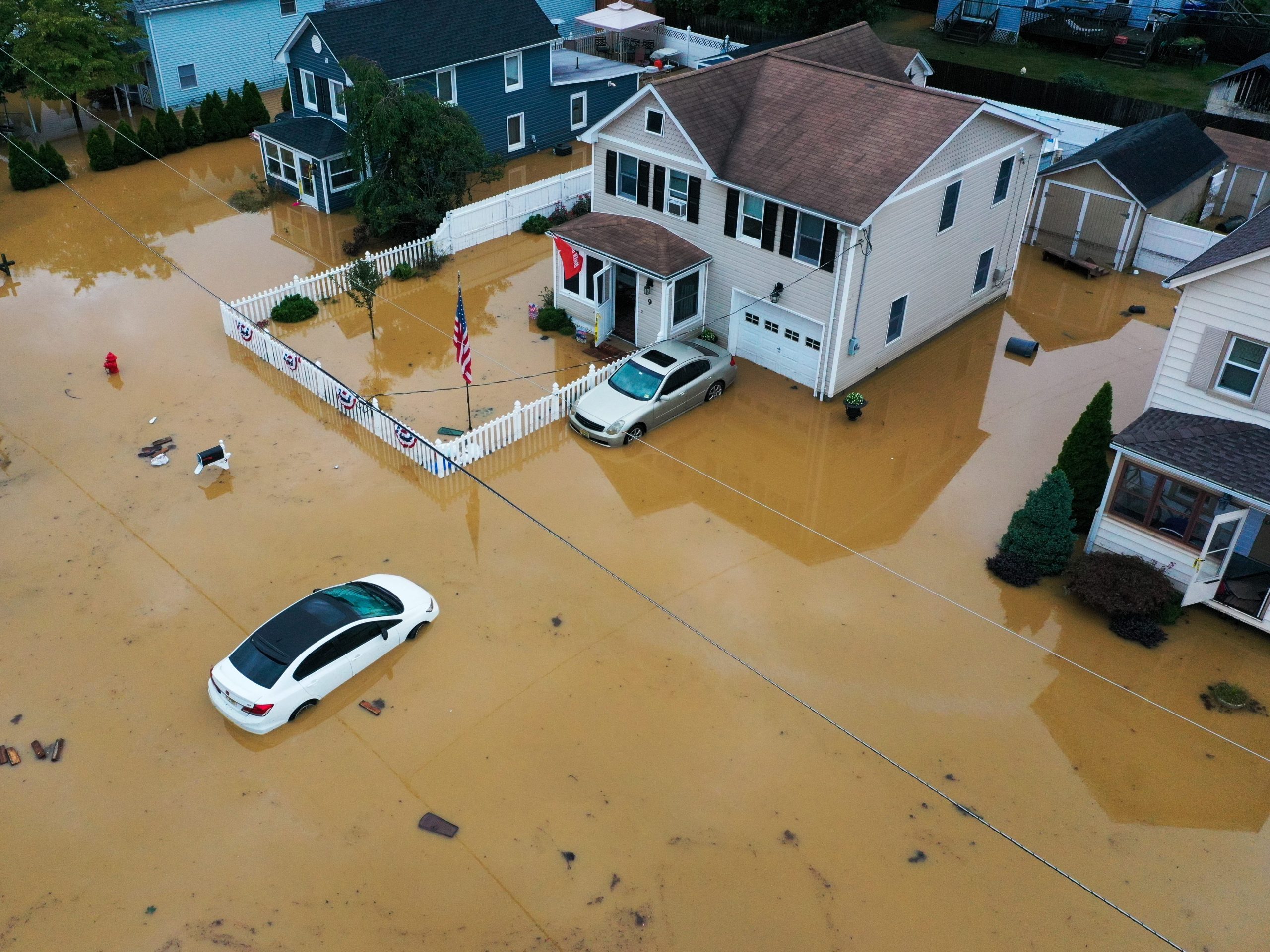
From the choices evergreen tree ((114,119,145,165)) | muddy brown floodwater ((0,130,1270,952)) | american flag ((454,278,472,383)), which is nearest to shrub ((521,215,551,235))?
muddy brown floodwater ((0,130,1270,952))

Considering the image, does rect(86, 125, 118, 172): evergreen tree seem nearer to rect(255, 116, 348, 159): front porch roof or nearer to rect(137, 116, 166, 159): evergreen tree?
rect(137, 116, 166, 159): evergreen tree

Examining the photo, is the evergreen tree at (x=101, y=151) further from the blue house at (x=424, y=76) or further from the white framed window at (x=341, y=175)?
the white framed window at (x=341, y=175)

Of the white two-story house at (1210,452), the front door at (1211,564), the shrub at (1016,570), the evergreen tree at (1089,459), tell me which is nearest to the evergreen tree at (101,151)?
the shrub at (1016,570)

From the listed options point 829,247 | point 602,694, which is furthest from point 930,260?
point 602,694

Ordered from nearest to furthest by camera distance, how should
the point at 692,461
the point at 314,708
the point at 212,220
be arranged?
the point at 314,708 < the point at 692,461 < the point at 212,220

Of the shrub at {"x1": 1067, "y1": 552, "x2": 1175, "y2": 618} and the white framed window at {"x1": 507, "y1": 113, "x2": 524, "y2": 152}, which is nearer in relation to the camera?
the shrub at {"x1": 1067, "y1": 552, "x2": 1175, "y2": 618}

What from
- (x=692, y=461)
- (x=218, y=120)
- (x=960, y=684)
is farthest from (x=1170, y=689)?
(x=218, y=120)

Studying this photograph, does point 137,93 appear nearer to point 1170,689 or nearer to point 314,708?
point 314,708
